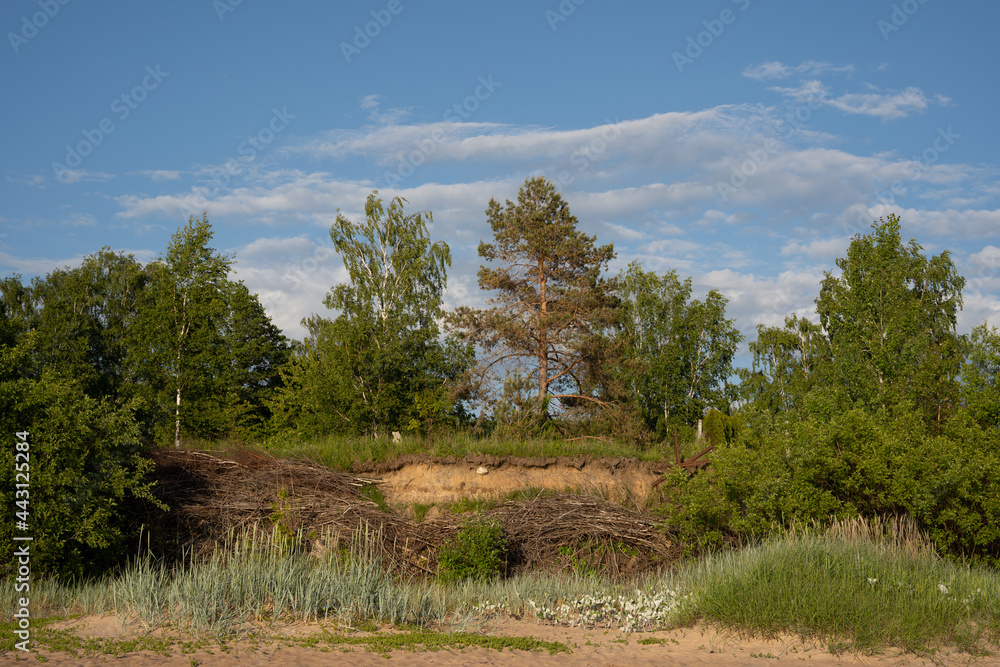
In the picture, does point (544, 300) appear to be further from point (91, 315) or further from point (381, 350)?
point (91, 315)

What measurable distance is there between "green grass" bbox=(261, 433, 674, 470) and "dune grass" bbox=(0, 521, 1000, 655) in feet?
22.2

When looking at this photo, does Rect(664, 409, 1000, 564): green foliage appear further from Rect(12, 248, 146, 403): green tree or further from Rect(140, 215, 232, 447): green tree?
Rect(12, 248, 146, 403): green tree

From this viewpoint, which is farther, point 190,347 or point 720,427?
point 190,347

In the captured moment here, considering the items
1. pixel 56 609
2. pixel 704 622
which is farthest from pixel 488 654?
pixel 56 609

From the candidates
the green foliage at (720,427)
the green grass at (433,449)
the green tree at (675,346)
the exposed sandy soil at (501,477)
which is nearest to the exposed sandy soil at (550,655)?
the exposed sandy soil at (501,477)

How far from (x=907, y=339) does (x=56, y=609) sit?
95.2 ft

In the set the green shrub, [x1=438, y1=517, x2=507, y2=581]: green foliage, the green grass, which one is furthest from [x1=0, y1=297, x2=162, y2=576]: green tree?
the green grass

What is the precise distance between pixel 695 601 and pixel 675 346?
29381 millimetres

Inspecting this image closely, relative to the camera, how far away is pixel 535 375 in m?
26.4

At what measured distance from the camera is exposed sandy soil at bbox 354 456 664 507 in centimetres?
1747

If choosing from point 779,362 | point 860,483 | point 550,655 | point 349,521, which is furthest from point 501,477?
point 779,362

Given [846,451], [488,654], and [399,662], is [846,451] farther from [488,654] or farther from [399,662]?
[399,662]

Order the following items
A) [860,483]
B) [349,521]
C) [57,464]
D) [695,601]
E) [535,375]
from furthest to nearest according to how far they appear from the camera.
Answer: [535,375]
[349,521]
[860,483]
[57,464]
[695,601]

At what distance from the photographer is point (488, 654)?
26.8ft
